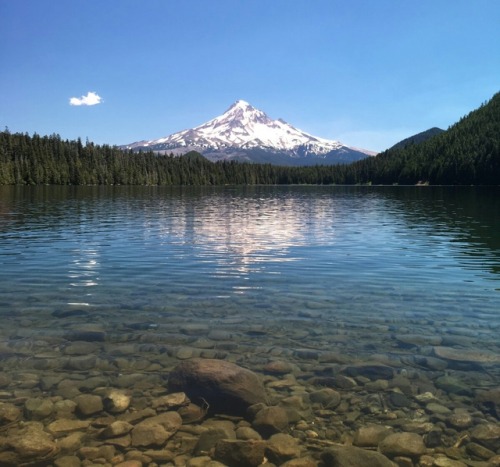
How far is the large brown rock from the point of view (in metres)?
10.1

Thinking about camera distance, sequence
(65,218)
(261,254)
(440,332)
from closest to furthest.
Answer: (440,332), (261,254), (65,218)

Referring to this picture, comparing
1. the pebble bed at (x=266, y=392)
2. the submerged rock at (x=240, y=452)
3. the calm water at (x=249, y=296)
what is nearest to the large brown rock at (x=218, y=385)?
the pebble bed at (x=266, y=392)

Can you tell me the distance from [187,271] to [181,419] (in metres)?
15.5

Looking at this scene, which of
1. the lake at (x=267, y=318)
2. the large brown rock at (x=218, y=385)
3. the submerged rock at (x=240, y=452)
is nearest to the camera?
the submerged rock at (x=240, y=452)

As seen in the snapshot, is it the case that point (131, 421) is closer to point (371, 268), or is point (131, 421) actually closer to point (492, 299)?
point (492, 299)

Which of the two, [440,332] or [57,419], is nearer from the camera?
[57,419]

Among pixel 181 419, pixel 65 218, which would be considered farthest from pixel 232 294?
pixel 65 218

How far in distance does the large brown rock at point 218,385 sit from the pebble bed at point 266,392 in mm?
239

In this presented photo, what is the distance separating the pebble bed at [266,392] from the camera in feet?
27.2

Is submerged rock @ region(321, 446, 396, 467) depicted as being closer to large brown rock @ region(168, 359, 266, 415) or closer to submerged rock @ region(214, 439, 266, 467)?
submerged rock @ region(214, 439, 266, 467)

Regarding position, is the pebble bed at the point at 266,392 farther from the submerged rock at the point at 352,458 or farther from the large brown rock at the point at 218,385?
the large brown rock at the point at 218,385

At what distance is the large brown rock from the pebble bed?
0.24 meters

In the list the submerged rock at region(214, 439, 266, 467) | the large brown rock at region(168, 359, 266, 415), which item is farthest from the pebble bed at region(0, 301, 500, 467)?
the large brown rock at region(168, 359, 266, 415)

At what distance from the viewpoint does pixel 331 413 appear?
32.2ft
